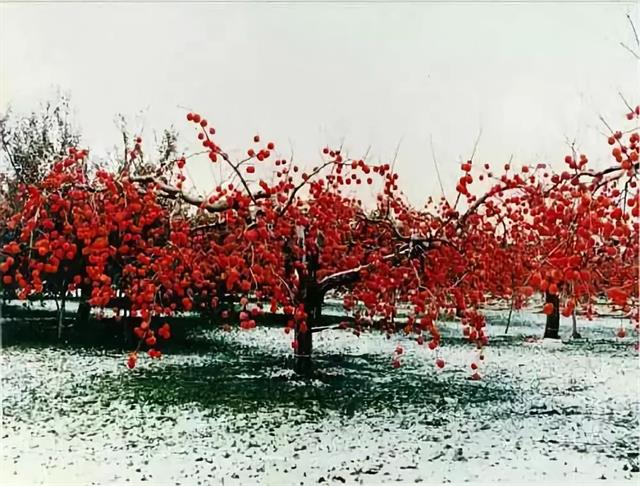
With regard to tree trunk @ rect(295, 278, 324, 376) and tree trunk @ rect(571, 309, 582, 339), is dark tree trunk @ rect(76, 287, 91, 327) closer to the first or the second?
tree trunk @ rect(295, 278, 324, 376)

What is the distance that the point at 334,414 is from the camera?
1.85m

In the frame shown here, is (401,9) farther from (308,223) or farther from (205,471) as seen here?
(205,471)

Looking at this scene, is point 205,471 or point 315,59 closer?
point 205,471

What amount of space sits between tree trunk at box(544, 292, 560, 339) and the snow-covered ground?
27 mm

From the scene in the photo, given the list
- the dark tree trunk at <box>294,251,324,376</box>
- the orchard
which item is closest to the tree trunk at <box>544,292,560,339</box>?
the orchard

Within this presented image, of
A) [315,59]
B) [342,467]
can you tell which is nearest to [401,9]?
[315,59]

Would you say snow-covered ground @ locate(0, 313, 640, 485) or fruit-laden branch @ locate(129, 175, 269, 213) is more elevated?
fruit-laden branch @ locate(129, 175, 269, 213)

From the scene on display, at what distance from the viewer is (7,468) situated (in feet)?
6.11

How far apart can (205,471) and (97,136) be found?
0.93 meters

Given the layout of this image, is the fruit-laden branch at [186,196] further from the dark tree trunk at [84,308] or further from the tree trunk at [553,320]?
the tree trunk at [553,320]

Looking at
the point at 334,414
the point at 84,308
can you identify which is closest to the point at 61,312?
the point at 84,308

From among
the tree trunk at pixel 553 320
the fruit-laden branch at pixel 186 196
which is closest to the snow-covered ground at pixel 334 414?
the tree trunk at pixel 553 320

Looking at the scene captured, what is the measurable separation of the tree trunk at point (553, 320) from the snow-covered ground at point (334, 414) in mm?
27

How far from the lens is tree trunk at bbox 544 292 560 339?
1707 mm
